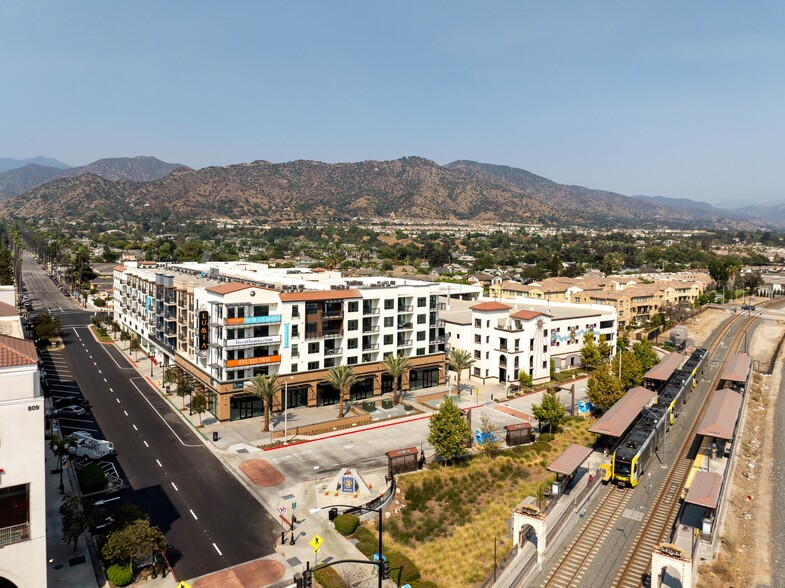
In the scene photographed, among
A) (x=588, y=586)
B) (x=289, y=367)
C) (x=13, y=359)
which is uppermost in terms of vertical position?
(x=13, y=359)

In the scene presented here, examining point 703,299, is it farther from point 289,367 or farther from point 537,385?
point 289,367

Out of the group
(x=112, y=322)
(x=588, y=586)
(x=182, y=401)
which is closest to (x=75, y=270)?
(x=112, y=322)

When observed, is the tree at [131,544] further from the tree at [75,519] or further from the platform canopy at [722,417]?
the platform canopy at [722,417]

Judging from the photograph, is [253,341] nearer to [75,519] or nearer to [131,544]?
[75,519]

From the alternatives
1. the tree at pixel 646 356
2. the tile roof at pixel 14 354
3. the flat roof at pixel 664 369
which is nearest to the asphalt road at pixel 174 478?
the tile roof at pixel 14 354

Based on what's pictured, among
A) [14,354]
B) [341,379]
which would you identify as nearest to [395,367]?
[341,379]
